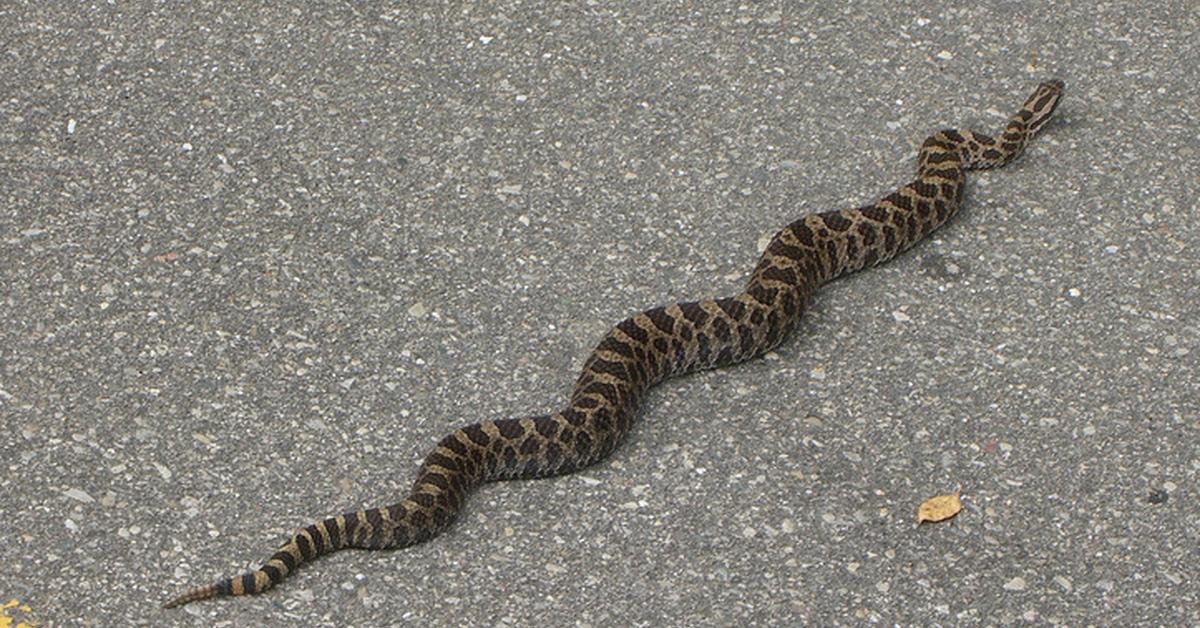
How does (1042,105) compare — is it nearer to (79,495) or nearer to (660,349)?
(660,349)

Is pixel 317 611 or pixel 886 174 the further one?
pixel 886 174

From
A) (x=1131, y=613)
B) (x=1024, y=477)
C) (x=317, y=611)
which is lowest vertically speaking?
(x=1131, y=613)

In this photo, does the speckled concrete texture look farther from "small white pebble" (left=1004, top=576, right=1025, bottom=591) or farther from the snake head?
the snake head

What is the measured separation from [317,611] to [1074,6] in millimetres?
6053

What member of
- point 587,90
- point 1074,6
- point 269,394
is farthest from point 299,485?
point 1074,6

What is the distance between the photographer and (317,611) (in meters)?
6.82

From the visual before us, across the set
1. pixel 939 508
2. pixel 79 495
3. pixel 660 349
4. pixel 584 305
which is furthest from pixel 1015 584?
pixel 79 495

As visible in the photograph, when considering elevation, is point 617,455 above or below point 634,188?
below

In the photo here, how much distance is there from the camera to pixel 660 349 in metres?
8.27

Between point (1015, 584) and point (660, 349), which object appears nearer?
point (1015, 584)

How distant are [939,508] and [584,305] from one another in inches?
76.0

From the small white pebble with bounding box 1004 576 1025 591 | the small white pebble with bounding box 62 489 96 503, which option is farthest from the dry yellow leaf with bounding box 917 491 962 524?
the small white pebble with bounding box 62 489 96 503

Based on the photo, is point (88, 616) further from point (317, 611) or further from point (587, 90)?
point (587, 90)

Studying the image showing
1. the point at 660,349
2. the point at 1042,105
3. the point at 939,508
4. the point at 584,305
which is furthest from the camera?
the point at 1042,105
